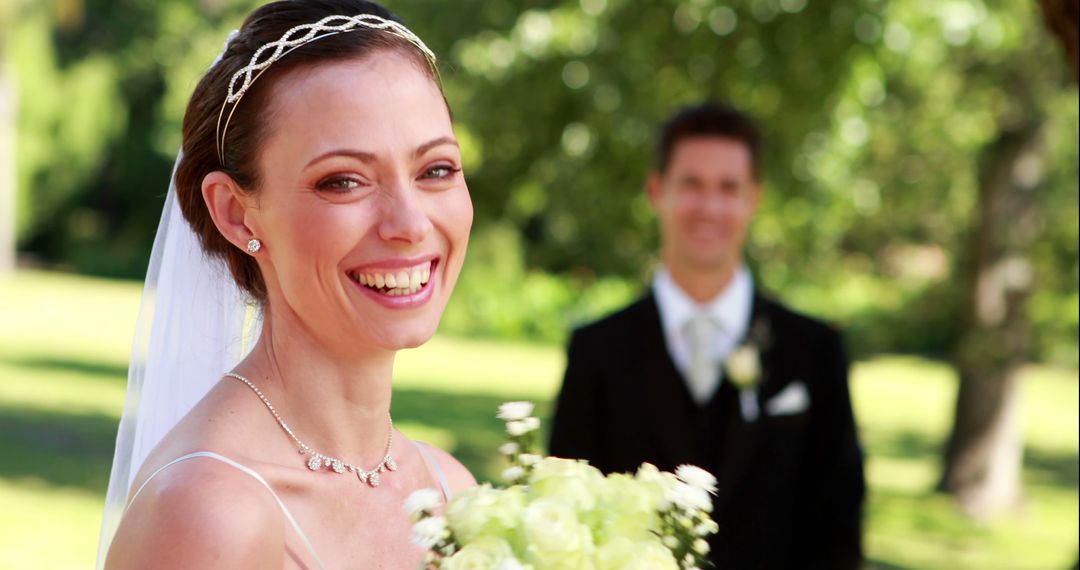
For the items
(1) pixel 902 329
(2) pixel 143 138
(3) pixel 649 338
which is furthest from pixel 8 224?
(3) pixel 649 338

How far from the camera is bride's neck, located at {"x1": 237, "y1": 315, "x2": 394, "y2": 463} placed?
7.65 feet

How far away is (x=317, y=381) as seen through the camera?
7.68 feet

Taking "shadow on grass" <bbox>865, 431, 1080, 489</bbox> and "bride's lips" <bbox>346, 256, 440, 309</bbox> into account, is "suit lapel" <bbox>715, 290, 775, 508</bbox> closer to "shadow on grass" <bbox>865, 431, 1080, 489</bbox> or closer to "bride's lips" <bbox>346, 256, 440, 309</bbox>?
"bride's lips" <bbox>346, 256, 440, 309</bbox>

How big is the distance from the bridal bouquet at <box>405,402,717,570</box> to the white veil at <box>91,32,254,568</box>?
890 mm

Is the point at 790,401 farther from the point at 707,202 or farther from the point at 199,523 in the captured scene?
the point at 199,523

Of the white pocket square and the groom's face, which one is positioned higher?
the groom's face

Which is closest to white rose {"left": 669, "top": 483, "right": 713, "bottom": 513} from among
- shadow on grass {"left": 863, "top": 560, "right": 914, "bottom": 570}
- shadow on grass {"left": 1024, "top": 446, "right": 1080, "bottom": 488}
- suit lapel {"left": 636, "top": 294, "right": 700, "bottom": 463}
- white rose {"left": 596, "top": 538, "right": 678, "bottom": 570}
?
white rose {"left": 596, "top": 538, "right": 678, "bottom": 570}

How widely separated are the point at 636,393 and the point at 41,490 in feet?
31.3

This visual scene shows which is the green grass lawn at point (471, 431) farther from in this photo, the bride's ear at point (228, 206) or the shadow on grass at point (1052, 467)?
the bride's ear at point (228, 206)

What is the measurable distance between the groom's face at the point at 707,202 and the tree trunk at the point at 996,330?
902 cm

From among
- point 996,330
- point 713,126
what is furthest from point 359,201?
point 996,330

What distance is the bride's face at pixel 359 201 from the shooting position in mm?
2162

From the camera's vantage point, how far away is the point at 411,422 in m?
17.2

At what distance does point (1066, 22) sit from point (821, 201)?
680 centimetres
